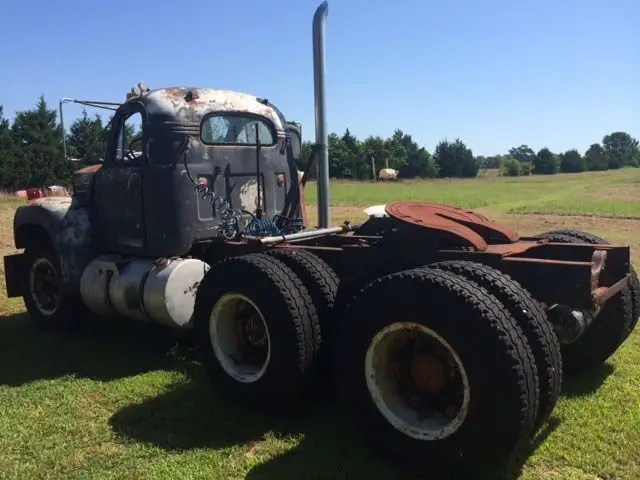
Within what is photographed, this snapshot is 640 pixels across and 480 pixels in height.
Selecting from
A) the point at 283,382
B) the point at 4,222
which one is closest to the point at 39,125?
the point at 4,222

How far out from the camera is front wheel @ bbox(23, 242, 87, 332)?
6.85 meters

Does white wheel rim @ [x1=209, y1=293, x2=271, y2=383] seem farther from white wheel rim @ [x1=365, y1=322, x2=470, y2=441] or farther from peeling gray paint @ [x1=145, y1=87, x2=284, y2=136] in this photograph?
peeling gray paint @ [x1=145, y1=87, x2=284, y2=136]

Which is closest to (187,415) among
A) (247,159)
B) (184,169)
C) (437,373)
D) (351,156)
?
(437,373)

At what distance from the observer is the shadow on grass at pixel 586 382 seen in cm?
472

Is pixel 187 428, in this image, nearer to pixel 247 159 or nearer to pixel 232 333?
pixel 232 333

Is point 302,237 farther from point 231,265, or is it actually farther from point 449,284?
point 449,284

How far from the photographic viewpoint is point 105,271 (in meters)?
6.32

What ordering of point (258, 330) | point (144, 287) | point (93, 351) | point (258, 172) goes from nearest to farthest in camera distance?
point (258, 330), point (144, 287), point (93, 351), point (258, 172)

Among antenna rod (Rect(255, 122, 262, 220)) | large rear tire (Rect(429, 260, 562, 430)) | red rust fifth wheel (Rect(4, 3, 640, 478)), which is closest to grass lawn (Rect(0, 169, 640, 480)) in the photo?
red rust fifth wheel (Rect(4, 3, 640, 478))

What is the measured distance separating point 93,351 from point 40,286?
150cm

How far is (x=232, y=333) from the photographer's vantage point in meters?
4.82

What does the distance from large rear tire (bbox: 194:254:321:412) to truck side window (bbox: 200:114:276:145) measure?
6.60 feet

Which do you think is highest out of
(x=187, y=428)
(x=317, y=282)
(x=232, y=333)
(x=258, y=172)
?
(x=258, y=172)

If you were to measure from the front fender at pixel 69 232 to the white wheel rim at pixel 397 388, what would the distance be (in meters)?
4.09
